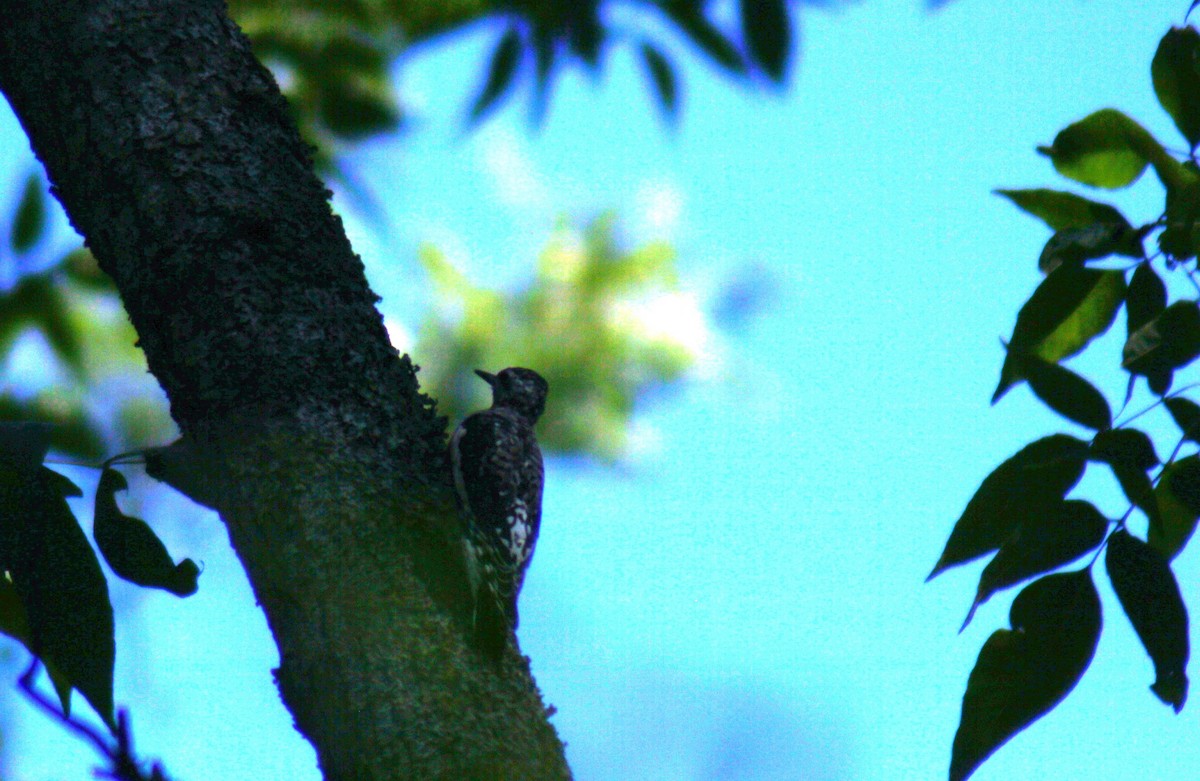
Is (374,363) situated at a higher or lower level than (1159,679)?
higher

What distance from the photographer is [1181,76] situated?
1.80m

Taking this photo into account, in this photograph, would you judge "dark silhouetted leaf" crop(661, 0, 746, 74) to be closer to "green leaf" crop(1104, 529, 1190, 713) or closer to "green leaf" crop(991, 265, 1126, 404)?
"green leaf" crop(991, 265, 1126, 404)

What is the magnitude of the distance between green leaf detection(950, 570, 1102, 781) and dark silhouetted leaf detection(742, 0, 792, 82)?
1.79 m

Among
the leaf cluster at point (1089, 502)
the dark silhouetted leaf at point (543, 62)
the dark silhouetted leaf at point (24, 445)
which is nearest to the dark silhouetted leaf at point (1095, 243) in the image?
the leaf cluster at point (1089, 502)

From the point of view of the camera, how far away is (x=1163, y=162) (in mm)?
1817

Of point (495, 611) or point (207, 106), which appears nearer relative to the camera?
point (495, 611)

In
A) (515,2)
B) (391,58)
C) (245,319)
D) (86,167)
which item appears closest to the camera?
(245,319)

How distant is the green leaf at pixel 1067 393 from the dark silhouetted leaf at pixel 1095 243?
25cm

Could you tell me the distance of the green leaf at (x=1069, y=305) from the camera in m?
1.83

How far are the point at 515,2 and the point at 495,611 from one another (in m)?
2.47

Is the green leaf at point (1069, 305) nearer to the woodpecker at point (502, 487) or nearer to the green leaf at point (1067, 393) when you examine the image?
the green leaf at point (1067, 393)

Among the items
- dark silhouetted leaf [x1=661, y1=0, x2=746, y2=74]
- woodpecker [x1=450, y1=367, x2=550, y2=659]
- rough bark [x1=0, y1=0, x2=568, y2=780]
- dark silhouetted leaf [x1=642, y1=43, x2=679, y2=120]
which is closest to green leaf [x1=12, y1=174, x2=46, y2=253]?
woodpecker [x1=450, y1=367, x2=550, y2=659]

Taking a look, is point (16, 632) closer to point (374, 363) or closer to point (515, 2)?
point (374, 363)

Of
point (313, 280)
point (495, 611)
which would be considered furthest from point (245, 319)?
point (495, 611)
